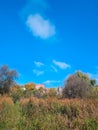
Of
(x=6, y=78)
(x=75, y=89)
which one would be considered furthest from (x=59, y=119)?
(x=6, y=78)

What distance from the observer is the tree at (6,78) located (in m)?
49.6

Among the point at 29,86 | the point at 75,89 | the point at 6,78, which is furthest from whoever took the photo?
the point at 29,86

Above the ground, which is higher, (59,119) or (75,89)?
(75,89)

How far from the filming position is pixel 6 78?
50.8m

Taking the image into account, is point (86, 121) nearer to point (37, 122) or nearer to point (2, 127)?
point (37, 122)

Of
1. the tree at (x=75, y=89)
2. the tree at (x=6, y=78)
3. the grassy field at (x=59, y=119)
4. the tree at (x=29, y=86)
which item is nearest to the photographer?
the grassy field at (x=59, y=119)

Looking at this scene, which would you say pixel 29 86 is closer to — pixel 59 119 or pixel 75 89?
pixel 75 89

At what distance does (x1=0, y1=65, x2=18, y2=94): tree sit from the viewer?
163ft

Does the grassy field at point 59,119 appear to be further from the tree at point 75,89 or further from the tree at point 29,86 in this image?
the tree at point 29,86

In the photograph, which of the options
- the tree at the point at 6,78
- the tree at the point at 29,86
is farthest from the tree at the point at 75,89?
the tree at the point at 29,86

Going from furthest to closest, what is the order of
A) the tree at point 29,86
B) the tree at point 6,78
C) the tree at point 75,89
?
the tree at point 29,86 < the tree at point 6,78 < the tree at point 75,89

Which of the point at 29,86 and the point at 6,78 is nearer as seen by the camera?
the point at 6,78

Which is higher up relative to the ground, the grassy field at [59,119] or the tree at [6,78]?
the tree at [6,78]

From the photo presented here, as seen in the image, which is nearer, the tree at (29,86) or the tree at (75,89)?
the tree at (75,89)
